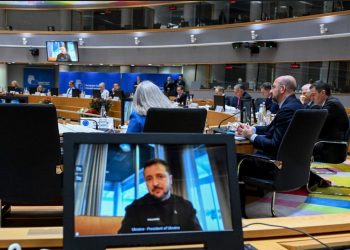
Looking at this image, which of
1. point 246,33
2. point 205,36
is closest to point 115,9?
point 205,36

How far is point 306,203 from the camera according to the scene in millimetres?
4340

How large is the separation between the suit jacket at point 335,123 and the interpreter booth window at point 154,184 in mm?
3765

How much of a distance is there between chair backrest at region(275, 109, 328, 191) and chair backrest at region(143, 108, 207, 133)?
665 mm

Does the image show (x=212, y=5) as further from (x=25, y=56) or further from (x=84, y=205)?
(x=84, y=205)

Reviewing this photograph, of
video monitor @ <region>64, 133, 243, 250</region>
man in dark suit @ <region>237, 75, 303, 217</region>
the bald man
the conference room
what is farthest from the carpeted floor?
video monitor @ <region>64, 133, 243, 250</region>

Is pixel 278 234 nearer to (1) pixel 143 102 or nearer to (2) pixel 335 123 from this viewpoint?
(1) pixel 143 102

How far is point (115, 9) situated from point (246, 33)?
6716mm

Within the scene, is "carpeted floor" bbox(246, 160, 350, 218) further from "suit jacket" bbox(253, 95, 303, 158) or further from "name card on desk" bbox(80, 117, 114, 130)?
"name card on desk" bbox(80, 117, 114, 130)

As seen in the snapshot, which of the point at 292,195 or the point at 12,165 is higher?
the point at 12,165

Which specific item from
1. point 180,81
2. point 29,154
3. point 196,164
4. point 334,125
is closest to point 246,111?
point 334,125

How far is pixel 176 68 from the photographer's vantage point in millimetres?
17469

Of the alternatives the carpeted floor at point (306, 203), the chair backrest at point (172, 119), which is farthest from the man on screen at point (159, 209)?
the carpeted floor at point (306, 203)

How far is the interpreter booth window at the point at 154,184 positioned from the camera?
4.07 feet

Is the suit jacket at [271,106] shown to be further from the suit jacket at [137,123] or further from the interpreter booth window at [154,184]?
the interpreter booth window at [154,184]
